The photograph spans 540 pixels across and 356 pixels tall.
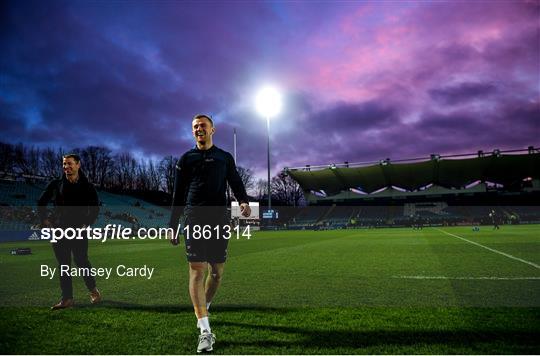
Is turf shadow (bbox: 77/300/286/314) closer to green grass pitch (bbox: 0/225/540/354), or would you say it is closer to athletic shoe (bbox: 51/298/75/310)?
green grass pitch (bbox: 0/225/540/354)

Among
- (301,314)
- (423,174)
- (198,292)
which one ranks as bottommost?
(301,314)

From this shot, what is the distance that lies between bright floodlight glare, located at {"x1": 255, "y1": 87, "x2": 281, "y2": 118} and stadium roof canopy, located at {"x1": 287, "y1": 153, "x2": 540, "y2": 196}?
26.3m

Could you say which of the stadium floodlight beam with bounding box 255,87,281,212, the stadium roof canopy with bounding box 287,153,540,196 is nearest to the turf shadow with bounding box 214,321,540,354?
the stadium floodlight beam with bounding box 255,87,281,212

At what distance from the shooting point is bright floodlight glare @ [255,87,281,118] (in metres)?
47.8

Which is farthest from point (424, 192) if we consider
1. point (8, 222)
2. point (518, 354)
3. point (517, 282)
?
point (518, 354)

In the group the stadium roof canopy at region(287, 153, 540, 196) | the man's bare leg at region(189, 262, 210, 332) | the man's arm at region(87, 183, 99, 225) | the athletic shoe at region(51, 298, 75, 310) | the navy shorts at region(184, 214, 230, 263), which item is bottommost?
the athletic shoe at region(51, 298, 75, 310)

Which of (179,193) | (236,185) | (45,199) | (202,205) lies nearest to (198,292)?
(202,205)

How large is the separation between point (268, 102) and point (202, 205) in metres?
44.5

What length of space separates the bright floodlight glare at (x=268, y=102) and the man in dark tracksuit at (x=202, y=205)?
43.8 meters

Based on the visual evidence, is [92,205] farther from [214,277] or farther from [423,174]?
[423,174]

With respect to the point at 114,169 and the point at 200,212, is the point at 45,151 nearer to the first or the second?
the point at 114,169

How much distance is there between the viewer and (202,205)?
4.69 metres

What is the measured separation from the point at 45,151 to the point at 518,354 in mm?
72628

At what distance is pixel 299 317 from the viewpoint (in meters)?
5.35
